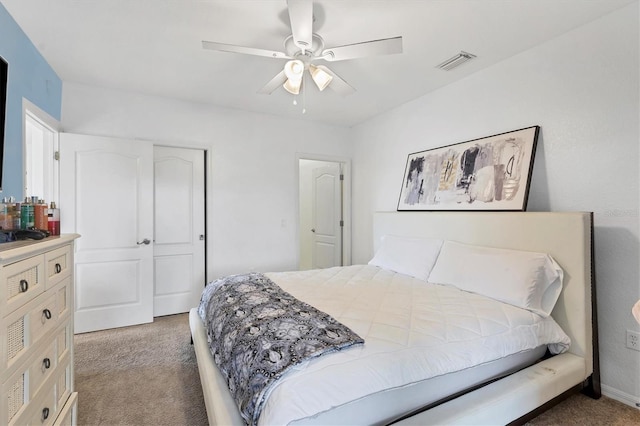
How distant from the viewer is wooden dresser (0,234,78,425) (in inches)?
42.4

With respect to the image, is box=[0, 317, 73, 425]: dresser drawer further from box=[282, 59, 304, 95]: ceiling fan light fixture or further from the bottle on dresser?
box=[282, 59, 304, 95]: ceiling fan light fixture

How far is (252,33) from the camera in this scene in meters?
2.22

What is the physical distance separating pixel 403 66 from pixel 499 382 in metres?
2.50

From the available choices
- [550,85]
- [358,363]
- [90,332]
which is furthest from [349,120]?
[90,332]

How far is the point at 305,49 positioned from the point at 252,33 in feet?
1.67

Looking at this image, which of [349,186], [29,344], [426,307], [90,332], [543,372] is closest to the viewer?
[29,344]

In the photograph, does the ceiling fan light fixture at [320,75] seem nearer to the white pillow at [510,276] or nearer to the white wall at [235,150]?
the white pillow at [510,276]

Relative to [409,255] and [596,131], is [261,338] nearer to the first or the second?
[409,255]

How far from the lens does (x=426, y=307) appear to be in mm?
1920

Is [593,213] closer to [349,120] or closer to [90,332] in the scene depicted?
[349,120]

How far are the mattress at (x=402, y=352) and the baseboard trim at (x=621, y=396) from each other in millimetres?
436

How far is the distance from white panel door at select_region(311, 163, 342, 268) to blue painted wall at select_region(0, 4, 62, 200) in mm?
3497

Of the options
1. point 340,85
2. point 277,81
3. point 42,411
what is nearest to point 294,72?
point 277,81

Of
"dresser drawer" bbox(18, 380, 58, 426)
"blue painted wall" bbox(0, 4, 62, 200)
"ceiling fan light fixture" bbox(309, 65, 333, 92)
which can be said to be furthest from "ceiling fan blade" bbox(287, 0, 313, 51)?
"dresser drawer" bbox(18, 380, 58, 426)
